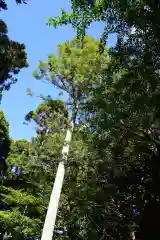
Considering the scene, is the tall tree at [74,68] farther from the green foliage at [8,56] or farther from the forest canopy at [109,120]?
the green foliage at [8,56]

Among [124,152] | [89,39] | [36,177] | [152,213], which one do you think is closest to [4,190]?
[36,177]

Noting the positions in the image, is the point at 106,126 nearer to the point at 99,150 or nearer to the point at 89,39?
the point at 99,150

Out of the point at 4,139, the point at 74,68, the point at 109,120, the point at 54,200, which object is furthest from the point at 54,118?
the point at 4,139

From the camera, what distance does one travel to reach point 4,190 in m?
17.9

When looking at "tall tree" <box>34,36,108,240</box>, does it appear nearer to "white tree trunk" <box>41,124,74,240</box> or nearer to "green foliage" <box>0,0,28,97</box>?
"white tree trunk" <box>41,124,74,240</box>

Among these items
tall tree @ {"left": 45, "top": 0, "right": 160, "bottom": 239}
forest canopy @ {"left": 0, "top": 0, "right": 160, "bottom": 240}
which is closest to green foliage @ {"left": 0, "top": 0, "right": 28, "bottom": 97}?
forest canopy @ {"left": 0, "top": 0, "right": 160, "bottom": 240}

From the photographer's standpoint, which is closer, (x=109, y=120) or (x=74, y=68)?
(x=109, y=120)

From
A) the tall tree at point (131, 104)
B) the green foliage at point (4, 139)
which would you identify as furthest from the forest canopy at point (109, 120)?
the green foliage at point (4, 139)

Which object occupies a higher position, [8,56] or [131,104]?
[8,56]

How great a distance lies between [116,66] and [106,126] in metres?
1.33

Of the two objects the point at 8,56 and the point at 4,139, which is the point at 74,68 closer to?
the point at 8,56

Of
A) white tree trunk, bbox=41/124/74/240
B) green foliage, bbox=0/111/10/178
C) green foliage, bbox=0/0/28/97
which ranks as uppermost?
green foliage, bbox=0/111/10/178

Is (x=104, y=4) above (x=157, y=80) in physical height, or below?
above

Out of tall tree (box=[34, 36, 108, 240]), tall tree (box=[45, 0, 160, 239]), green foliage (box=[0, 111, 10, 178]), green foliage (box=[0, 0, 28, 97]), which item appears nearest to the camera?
tall tree (box=[45, 0, 160, 239])
